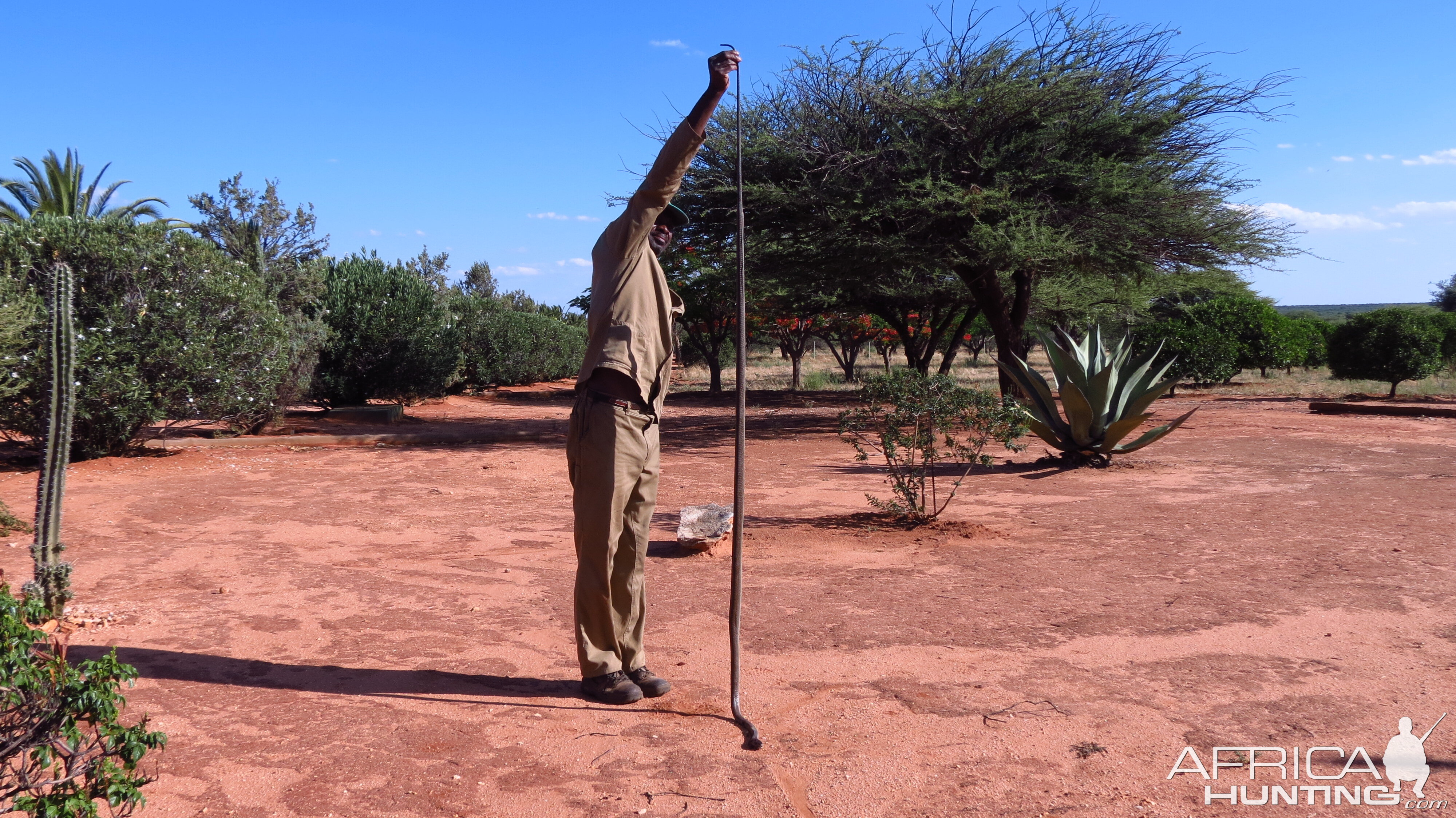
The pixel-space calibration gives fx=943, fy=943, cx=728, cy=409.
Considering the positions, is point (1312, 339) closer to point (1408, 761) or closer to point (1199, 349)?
point (1199, 349)

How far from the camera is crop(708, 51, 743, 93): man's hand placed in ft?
10.3

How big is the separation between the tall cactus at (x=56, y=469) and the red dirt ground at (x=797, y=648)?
0.34 metres

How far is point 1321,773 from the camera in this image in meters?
2.91

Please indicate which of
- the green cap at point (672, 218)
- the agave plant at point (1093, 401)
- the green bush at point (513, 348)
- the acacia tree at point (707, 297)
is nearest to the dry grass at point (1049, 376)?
the agave plant at point (1093, 401)

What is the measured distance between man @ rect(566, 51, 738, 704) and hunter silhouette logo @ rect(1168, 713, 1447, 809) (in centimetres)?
188

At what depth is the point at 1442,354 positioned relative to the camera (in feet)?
78.6

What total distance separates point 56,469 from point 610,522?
2855 millimetres

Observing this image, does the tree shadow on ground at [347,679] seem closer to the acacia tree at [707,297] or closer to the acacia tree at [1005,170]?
the acacia tree at [1005,170]

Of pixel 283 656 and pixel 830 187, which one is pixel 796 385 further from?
pixel 283 656

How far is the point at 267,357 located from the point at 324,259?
18.2 ft

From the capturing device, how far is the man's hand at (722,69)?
10.3 feet

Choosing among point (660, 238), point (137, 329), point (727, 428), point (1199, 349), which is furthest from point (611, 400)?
point (1199, 349)

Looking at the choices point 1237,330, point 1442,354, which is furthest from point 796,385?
point 1442,354

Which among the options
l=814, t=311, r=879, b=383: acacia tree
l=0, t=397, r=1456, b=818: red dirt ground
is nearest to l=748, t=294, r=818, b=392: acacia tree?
l=814, t=311, r=879, b=383: acacia tree
